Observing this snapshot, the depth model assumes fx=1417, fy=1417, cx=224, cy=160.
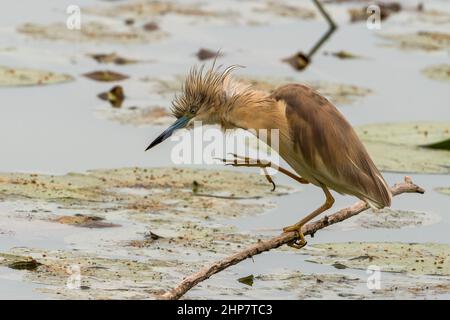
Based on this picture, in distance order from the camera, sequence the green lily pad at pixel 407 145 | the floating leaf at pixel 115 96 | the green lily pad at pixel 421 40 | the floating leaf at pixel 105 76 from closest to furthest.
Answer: the green lily pad at pixel 407 145, the floating leaf at pixel 115 96, the floating leaf at pixel 105 76, the green lily pad at pixel 421 40

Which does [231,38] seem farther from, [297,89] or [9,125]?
[297,89]

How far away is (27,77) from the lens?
10.7 m

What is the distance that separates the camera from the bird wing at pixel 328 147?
21.7 ft

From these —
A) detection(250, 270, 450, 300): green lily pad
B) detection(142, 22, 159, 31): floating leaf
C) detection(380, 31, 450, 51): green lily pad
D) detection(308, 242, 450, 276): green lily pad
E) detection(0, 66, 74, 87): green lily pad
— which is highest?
detection(142, 22, 159, 31): floating leaf

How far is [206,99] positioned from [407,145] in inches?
126

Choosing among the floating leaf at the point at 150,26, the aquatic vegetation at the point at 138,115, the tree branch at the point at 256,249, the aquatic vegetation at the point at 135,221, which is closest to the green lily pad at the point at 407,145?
the aquatic vegetation at the point at 135,221

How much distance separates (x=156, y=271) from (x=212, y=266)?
3.54 feet

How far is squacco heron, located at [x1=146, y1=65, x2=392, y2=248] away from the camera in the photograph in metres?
6.61

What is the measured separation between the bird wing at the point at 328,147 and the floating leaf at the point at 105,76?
4.61m

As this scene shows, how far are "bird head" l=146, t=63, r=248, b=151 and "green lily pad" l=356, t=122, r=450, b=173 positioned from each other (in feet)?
7.85

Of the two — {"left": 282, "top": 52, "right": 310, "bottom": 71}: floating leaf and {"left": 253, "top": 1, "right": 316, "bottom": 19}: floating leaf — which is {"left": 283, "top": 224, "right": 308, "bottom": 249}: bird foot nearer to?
{"left": 282, "top": 52, "right": 310, "bottom": 71}: floating leaf

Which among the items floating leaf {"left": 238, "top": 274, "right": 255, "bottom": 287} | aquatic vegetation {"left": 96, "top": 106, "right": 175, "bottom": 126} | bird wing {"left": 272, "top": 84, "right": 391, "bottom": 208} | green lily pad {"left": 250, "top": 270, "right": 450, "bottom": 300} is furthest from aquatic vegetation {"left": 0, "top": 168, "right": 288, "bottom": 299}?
aquatic vegetation {"left": 96, "top": 106, "right": 175, "bottom": 126}

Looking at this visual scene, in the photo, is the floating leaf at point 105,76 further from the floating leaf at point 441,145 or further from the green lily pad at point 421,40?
the green lily pad at point 421,40
